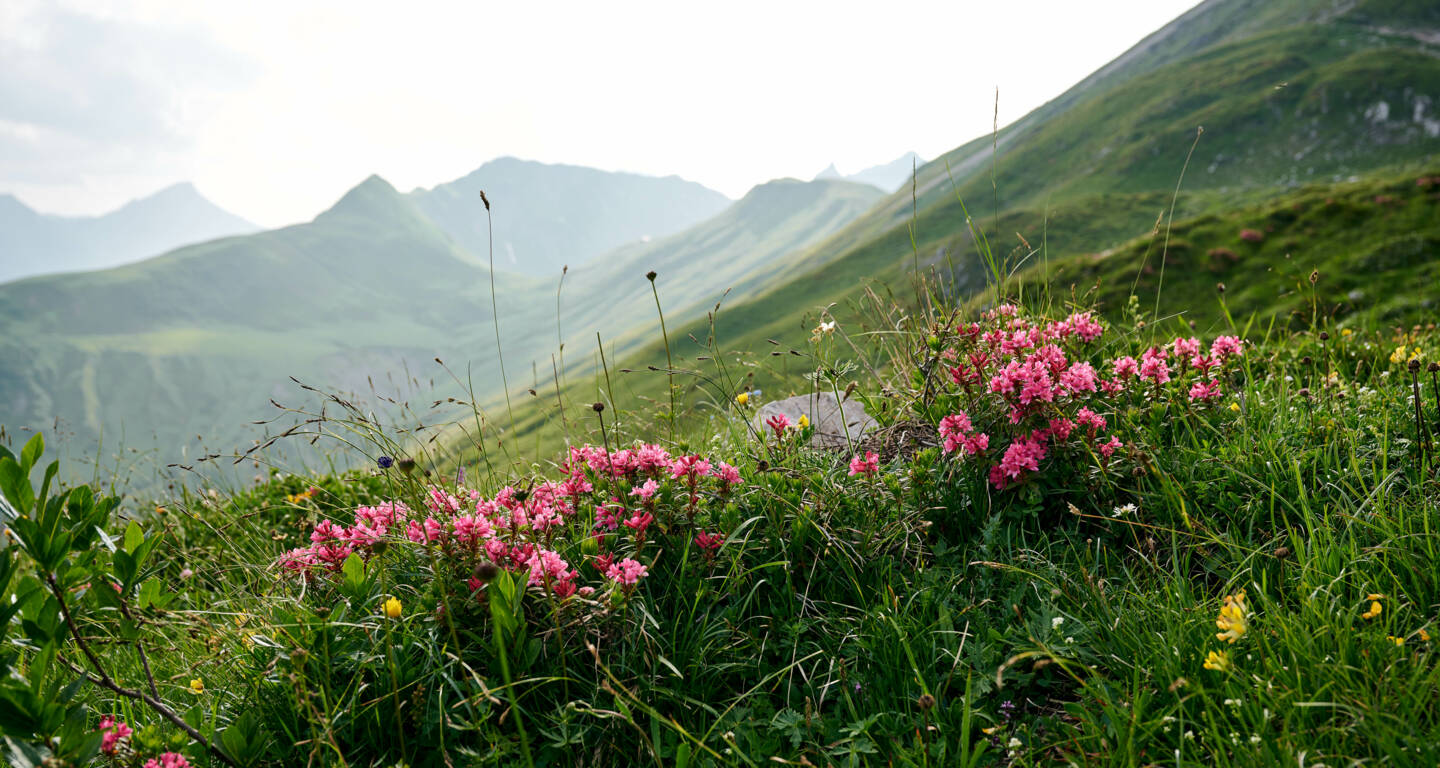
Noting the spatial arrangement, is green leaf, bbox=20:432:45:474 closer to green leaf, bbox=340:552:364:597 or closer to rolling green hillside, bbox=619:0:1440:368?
green leaf, bbox=340:552:364:597

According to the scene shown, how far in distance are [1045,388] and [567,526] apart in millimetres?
2586

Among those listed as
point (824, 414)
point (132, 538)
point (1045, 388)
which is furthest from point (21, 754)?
point (824, 414)

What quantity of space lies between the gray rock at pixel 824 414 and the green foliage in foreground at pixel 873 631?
3.38 feet

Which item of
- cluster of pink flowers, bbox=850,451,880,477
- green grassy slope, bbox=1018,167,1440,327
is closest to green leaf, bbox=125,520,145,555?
cluster of pink flowers, bbox=850,451,880,477

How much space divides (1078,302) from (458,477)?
4744mm

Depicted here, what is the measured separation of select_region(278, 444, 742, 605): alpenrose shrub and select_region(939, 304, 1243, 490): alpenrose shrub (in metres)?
1.44

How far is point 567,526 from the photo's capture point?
3.48 meters

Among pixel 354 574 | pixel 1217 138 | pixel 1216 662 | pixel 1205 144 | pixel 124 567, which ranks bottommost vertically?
pixel 1205 144

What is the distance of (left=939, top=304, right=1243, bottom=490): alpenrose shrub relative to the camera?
3451 millimetres

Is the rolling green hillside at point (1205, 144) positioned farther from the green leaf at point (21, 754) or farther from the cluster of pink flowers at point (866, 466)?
the green leaf at point (21, 754)

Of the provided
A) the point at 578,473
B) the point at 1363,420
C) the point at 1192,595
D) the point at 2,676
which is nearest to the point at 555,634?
the point at 578,473

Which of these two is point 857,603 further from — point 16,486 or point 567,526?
point 16,486

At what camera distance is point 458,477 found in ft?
14.3

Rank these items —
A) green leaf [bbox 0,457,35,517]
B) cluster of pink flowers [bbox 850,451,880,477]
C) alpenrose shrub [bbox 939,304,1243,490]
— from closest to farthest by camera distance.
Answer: green leaf [bbox 0,457,35,517]
alpenrose shrub [bbox 939,304,1243,490]
cluster of pink flowers [bbox 850,451,880,477]
